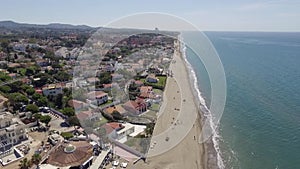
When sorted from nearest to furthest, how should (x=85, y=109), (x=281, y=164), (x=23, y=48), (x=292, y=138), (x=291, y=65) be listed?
(x=281, y=164) → (x=292, y=138) → (x=85, y=109) → (x=291, y=65) → (x=23, y=48)

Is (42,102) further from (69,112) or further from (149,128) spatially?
(149,128)

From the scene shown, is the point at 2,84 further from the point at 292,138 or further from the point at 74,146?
the point at 292,138

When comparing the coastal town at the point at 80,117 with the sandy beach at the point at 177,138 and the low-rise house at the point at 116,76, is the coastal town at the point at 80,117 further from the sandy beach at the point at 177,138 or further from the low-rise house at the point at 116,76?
the sandy beach at the point at 177,138

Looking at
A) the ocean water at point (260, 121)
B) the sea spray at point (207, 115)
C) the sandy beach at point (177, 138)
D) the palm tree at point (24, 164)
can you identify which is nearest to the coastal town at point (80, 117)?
the palm tree at point (24, 164)

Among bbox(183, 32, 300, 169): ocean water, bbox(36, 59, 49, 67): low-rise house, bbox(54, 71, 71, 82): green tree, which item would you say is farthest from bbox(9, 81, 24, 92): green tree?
bbox(183, 32, 300, 169): ocean water

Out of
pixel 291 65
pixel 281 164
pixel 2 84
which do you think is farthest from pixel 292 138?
pixel 291 65

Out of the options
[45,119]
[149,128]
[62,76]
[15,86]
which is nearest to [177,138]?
[149,128]

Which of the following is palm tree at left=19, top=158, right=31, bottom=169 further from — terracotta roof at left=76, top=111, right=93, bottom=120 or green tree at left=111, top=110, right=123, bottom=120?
green tree at left=111, top=110, right=123, bottom=120
